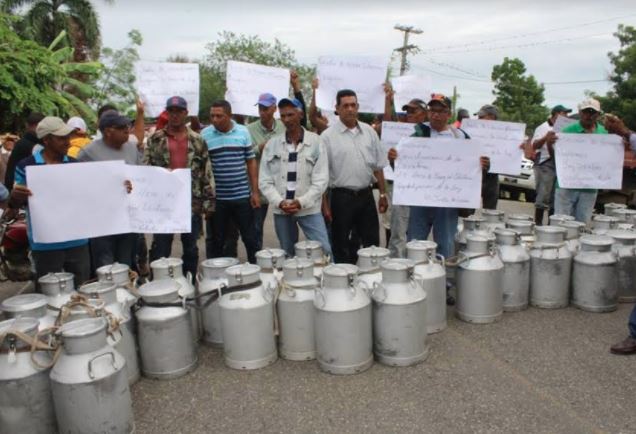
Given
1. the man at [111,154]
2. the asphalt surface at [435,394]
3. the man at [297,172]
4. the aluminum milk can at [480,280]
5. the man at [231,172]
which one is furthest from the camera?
the man at [231,172]

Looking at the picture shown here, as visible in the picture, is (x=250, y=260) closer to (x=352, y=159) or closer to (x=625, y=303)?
(x=352, y=159)

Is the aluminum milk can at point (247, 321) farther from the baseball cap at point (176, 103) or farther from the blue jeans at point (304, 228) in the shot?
the baseball cap at point (176, 103)

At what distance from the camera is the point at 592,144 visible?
595 centimetres

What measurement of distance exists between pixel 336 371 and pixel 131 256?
2.44 m

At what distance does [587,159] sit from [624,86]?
81.8 ft

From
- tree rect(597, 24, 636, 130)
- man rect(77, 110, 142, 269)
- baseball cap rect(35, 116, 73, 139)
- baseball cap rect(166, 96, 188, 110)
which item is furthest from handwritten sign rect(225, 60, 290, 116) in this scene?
tree rect(597, 24, 636, 130)

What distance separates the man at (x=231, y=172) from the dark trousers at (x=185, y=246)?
30 centimetres

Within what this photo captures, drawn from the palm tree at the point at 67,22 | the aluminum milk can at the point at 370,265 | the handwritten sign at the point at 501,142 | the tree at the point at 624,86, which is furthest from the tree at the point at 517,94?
the aluminum milk can at the point at 370,265

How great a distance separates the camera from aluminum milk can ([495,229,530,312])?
4.93m

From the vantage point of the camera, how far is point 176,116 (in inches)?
200

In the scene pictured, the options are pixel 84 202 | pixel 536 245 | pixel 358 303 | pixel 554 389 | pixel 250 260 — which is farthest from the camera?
pixel 250 260

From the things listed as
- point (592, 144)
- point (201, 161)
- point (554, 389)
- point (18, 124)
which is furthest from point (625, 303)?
point (18, 124)

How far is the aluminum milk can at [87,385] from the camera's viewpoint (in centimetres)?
296

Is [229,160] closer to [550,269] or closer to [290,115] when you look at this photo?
[290,115]
